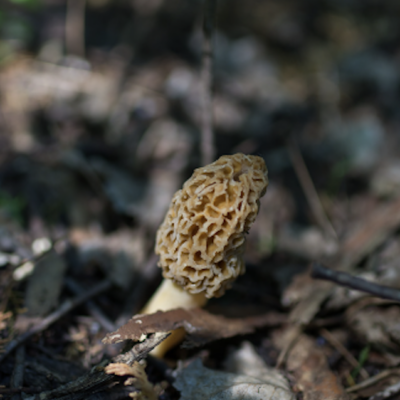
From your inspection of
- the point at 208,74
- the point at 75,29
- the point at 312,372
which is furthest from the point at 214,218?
the point at 75,29

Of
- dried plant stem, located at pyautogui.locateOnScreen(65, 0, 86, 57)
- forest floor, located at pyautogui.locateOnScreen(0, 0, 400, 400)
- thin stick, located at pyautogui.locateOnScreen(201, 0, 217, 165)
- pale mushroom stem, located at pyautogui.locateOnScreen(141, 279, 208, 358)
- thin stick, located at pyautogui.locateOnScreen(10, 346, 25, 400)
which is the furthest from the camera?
dried plant stem, located at pyautogui.locateOnScreen(65, 0, 86, 57)

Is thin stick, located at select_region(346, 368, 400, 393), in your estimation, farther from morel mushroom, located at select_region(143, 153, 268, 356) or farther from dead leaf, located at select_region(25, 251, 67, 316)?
dead leaf, located at select_region(25, 251, 67, 316)

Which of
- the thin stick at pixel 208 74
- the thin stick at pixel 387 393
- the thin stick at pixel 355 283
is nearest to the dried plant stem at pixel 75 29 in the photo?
the thin stick at pixel 208 74

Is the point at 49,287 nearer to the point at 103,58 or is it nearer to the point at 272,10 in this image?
the point at 103,58

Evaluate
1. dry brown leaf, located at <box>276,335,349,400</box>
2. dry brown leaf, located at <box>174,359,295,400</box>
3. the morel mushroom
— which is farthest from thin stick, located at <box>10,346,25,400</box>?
dry brown leaf, located at <box>276,335,349,400</box>

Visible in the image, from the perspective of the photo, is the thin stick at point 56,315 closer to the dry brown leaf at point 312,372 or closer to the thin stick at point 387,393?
the dry brown leaf at point 312,372

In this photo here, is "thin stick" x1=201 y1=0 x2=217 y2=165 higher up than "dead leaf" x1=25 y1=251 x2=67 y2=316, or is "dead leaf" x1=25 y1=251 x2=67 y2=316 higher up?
"thin stick" x1=201 y1=0 x2=217 y2=165
